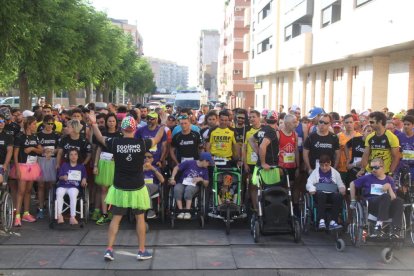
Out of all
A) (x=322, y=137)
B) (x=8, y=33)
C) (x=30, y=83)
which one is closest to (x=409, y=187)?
(x=322, y=137)

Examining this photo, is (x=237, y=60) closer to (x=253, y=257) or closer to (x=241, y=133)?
(x=241, y=133)

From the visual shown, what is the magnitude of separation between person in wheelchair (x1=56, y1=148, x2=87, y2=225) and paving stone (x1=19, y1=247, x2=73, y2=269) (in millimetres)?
1165

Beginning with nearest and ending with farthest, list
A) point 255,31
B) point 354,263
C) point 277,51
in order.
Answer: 1. point 354,263
2. point 277,51
3. point 255,31

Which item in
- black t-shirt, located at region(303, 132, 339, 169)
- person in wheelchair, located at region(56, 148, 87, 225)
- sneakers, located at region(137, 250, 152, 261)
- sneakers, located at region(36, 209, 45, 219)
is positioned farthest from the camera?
sneakers, located at region(36, 209, 45, 219)

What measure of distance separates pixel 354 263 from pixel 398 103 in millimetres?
15605

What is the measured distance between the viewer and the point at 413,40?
696 inches

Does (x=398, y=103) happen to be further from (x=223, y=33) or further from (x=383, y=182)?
(x=223, y=33)

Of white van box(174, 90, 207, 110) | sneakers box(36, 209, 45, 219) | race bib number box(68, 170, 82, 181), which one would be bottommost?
sneakers box(36, 209, 45, 219)

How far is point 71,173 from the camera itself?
9.07 metres

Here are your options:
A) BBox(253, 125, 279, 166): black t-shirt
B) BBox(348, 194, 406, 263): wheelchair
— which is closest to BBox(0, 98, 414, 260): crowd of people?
BBox(253, 125, 279, 166): black t-shirt

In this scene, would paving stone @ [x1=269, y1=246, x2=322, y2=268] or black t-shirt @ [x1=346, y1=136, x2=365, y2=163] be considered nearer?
paving stone @ [x1=269, y1=246, x2=322, y2=268]

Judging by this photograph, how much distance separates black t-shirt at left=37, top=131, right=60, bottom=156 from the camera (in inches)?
383

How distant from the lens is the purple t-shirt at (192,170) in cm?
933

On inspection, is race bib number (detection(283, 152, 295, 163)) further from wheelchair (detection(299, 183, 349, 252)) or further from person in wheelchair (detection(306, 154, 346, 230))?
wheelchair (detection(299, 183, 349, 252))
